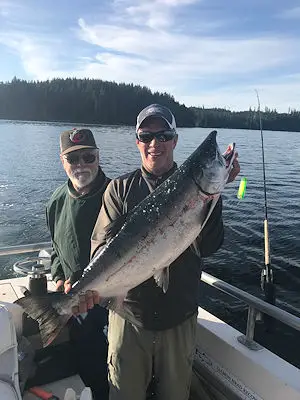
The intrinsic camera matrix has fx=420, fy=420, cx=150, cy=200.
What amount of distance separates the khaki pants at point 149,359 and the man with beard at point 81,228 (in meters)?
0.78

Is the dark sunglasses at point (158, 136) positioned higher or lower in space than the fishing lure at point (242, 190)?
higher

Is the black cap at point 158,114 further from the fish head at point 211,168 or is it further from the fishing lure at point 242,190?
the fishing lure at point 242,190

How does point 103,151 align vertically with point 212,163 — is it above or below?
below

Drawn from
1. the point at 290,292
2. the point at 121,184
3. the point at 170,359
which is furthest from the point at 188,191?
the point at 290,292

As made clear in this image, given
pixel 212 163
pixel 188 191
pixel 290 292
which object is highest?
pixel 212 163

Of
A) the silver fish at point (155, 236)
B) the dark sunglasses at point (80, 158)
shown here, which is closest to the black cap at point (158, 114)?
the silver fish at point (155, 236)

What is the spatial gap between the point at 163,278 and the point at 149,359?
0.68m

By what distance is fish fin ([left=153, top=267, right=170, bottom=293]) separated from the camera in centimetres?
262

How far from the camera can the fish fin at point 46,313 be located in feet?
9.12

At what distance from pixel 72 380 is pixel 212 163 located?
252 centimetres

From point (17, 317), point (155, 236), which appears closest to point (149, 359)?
point (155, 236)

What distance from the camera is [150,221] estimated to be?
2.63 meters

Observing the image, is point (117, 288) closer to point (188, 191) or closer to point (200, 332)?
point (188, 191)

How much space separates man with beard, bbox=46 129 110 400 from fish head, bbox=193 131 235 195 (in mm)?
1340
